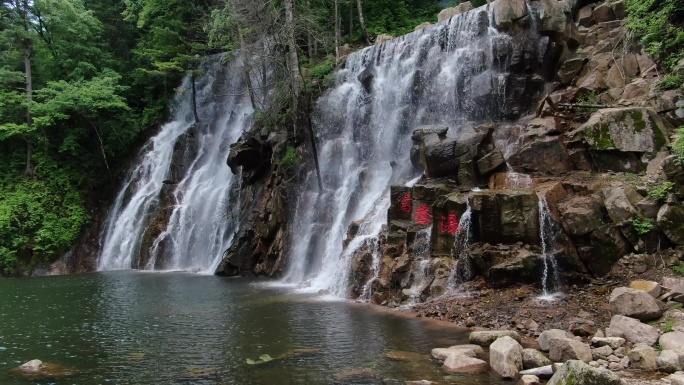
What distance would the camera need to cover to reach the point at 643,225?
36.9ft

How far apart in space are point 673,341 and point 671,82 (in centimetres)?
833

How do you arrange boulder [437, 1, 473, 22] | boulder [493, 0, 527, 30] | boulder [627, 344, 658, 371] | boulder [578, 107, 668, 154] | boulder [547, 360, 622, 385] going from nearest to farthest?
boulder [547, 360, 622, 385]
boulder [627, 344, 658, 371]
boulder [578, 107, 668, 154]
boulder [493, 0, 527, 30]
boulder [437, 1, 473, 22]

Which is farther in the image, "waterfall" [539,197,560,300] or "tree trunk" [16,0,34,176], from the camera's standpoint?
"tree trunk" [16,0,34,176]

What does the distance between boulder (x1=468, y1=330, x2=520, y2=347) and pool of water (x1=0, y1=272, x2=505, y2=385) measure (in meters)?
0.34

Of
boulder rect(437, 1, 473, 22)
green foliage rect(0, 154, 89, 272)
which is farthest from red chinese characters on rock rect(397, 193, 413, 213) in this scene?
green foliage rect(0, 154, 89, 272)

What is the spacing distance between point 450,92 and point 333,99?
6.39 metres

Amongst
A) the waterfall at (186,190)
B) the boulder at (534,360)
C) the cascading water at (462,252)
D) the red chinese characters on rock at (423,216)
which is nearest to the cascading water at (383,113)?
the red chinese characters on rock at (423,216)

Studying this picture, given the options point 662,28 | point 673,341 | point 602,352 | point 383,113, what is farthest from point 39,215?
point 662,28

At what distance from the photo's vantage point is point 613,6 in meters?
18.2

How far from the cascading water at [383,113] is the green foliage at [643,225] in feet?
23.8

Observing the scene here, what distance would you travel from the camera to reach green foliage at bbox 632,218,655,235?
11.2 metres

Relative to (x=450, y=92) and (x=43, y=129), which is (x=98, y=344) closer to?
(x=450, y=92)

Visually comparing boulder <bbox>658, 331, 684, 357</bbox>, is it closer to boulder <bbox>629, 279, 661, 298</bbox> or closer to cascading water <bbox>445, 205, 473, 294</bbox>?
boulder <bbox>629, 279, 661, 298</bbox>

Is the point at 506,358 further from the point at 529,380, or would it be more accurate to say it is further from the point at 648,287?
the point at 648,287
